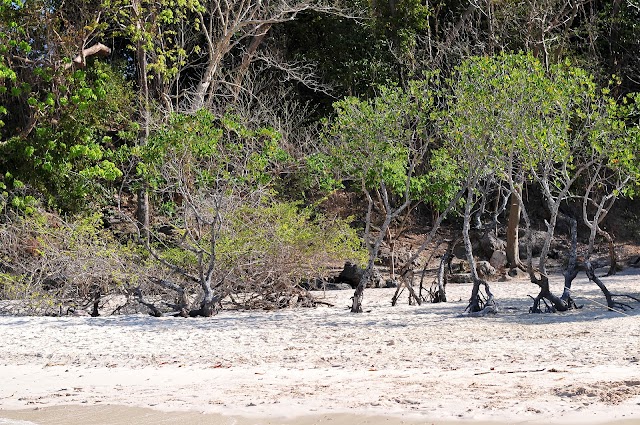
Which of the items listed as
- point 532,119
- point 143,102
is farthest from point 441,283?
point 143,102

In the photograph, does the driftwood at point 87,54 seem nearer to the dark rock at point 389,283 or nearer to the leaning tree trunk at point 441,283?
the dark rock at point 389,283

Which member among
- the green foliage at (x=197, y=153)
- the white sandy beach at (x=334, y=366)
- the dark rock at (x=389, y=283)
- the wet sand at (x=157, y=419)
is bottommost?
the wet sand at (x=157, y=419)

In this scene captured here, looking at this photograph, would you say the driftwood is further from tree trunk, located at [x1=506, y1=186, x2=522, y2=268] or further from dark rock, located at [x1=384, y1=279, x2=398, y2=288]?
tree trunk, located at [x1=506, y1=186, x2=522, y2=268]

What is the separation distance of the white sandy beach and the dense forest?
48.8 inches

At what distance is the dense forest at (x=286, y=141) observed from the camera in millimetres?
13383

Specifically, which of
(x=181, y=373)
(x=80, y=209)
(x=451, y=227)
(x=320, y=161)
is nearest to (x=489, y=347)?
(x=181, y=373)

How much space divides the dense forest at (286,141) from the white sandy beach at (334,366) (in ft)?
4.07

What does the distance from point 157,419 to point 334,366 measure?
2424mm

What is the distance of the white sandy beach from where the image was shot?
7199 mm

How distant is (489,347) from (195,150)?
5857 mm

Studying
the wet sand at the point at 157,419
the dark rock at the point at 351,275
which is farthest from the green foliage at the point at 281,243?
the wet sand at the point at 157,419

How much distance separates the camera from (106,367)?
9.77m

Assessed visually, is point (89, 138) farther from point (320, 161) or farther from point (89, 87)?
point (320, 161)

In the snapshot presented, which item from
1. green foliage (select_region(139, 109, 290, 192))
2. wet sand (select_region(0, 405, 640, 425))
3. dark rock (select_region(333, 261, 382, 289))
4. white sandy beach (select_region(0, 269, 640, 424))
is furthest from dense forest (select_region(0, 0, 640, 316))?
wet sand (select_region(0, 405, 640, 425))
